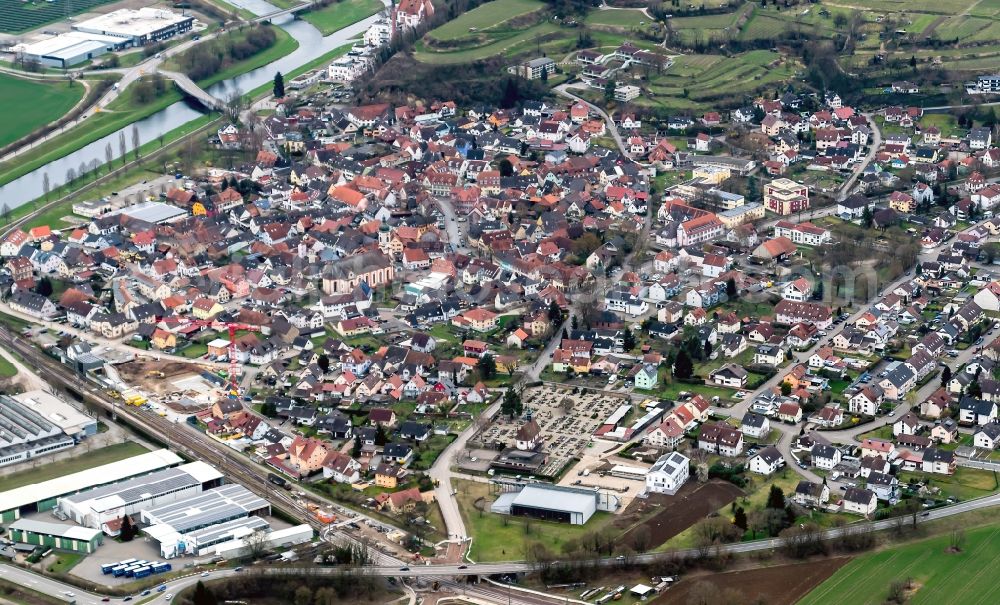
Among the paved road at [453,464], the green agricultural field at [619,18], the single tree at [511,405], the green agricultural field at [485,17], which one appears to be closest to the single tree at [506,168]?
the green agricultural field at [485,17]

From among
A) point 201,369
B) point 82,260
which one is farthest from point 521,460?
point 82,260

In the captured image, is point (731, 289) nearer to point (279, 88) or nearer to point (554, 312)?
point (554, 312)

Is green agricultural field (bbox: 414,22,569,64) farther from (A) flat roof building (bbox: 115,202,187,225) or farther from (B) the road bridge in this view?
(A) flat roof building (bbox: 115,202,187,225)

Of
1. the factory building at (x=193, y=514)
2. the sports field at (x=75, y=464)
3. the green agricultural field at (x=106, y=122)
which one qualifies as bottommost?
the green agricultural field at (x=106, y=122)

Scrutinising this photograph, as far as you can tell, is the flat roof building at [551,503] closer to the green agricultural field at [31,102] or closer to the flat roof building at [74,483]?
the flat roof building at [74,483]

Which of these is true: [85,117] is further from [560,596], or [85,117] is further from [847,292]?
[560,596]

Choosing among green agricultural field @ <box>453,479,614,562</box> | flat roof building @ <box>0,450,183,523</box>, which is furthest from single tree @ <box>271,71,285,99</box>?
green agricultural field @ <box>453,479,614,562</box>

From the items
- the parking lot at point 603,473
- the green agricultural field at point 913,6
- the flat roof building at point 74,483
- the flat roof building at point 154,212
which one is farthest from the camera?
the green agricultural field at point 913,6

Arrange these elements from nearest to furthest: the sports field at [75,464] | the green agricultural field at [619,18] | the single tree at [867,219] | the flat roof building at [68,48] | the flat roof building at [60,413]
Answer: the sports field at [75,464] < the flat roof building at [60,413] < the single tree at [867,219] < the green agricultural field at [619,18] < the flat roof building at [68,48]
